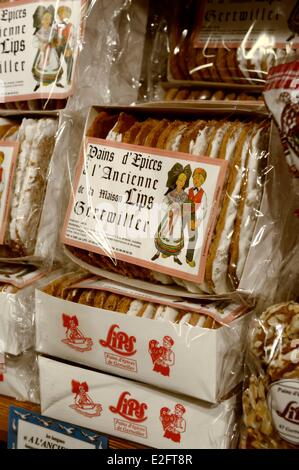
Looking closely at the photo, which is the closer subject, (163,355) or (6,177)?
(163,355)

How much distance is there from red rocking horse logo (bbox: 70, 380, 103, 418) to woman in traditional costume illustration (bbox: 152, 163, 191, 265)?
275 millimetres

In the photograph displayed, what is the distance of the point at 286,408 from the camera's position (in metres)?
0.74

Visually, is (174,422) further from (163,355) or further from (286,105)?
(286,105)

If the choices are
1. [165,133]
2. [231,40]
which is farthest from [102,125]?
[231,40]

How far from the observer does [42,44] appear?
3.73 feet

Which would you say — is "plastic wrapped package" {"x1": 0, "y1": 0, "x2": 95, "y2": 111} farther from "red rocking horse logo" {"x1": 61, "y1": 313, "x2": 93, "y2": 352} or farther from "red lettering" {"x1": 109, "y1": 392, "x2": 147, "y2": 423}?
"red lettering" {"x1": 109, "y1": 392, "x2": 147, "y2": 423}

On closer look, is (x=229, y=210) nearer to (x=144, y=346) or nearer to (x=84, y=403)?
(x=144, y=346)


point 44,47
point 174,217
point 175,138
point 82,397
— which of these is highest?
point 44,47

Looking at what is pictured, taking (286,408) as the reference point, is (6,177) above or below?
above

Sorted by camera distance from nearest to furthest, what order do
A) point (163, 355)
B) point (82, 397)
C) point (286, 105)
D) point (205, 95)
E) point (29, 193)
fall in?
1. point (286, 105)
2. point (163, 355)
3. point (82, 397)
4. point (29, 193)
5. point (205, 95)

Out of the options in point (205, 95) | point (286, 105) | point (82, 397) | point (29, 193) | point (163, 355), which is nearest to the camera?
point (286, 105)

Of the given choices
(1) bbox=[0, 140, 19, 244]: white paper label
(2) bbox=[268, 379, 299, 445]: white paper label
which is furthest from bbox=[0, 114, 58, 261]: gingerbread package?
(2) bbox=[268, 379, 299, 445]: white paper label

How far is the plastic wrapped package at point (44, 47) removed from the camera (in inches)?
44.4

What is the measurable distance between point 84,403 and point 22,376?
187mm
